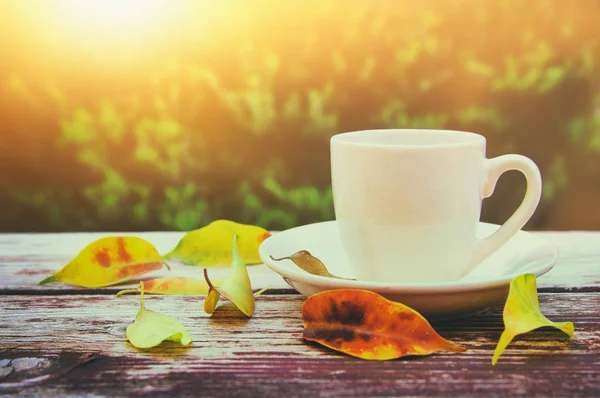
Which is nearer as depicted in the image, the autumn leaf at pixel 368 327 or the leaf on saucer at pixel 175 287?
the autumn leaf at pixel 368 327

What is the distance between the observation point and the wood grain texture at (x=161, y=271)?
0.64 metres

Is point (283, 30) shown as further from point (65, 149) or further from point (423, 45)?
point (65, 149)

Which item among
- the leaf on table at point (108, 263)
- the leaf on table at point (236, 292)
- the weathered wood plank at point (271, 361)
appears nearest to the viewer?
the weathered wood plank at point (271, 361)

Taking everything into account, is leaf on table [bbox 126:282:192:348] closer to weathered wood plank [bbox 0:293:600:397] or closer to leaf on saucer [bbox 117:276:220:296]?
weathered wood plank [bbox 0:293:600:397]

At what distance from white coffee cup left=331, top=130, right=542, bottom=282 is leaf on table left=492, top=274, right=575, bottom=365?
10 centimetres

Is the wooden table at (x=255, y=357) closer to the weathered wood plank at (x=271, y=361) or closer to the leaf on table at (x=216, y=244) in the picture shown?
the weathered wood plank at (x=271, y=361)

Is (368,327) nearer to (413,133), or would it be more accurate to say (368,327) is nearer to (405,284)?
(405,284)

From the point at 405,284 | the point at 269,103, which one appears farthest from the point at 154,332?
the point at 269,103

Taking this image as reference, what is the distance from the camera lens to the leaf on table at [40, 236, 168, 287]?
0.62 m

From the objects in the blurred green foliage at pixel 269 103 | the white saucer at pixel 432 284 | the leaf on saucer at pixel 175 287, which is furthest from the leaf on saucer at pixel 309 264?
the blurred green foliage at pixel 269 103

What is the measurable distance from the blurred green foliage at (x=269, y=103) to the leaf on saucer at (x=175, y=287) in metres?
0.53

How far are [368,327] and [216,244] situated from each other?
0.29m

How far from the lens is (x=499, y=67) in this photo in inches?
43.7

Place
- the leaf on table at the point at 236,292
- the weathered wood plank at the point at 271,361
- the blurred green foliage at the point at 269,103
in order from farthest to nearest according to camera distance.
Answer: the blurred green foliage at the point at 269,103, the leaf on table at the point at 236,292, the weathered wood plank at the point at 271,361
